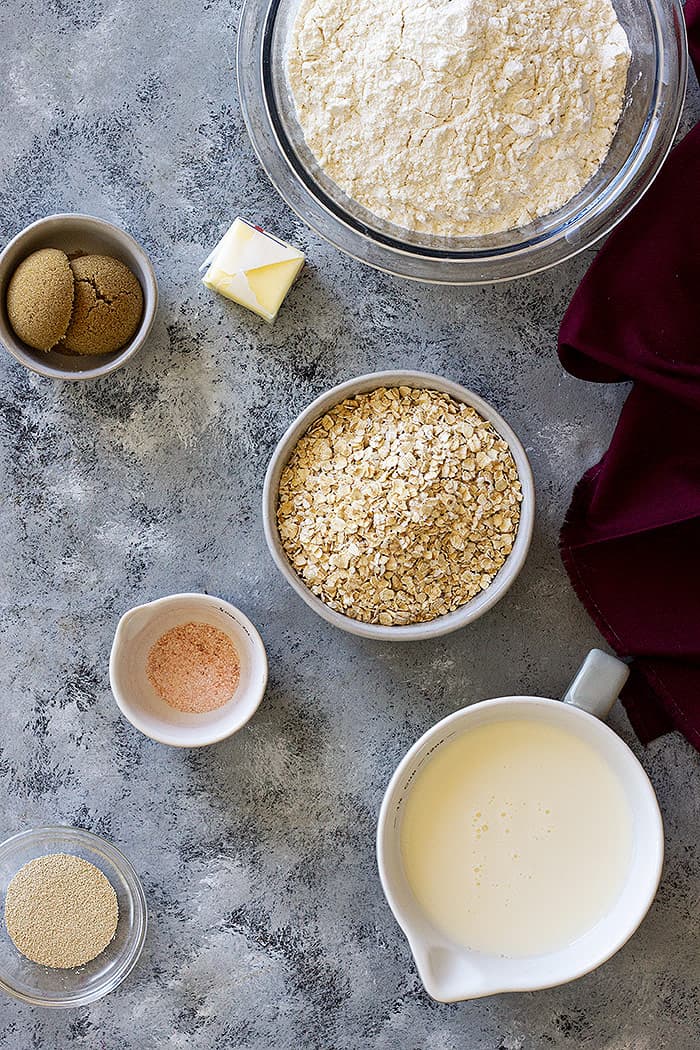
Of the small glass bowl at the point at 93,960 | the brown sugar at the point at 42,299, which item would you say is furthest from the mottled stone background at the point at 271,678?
the brown sugar at the point at 42,299

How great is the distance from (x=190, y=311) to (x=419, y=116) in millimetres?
438

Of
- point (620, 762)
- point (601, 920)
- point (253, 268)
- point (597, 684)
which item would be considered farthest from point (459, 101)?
point (601, 920)

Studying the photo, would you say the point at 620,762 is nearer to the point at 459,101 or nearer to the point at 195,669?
→ the point at 195,669

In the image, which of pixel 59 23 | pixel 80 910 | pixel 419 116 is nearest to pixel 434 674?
pixel 80 910

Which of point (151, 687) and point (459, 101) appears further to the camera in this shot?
point (151, 687)

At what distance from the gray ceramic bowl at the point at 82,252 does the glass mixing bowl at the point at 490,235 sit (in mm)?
217

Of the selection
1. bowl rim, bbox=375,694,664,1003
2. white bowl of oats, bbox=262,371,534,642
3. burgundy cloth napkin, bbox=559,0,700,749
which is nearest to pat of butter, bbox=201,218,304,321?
white bowl of oats, bbox=262,371,534,642

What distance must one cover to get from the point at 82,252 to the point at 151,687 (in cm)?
61

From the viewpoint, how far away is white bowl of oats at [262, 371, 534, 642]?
1234 millimetres

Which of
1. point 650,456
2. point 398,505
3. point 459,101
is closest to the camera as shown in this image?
point 459,101

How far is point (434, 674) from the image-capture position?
4.58 feet

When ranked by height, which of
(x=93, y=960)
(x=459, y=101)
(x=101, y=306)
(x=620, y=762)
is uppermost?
(x=459, y=101)

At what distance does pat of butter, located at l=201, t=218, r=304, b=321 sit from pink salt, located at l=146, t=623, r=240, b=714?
46cm

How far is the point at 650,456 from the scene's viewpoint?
1.33 metres
